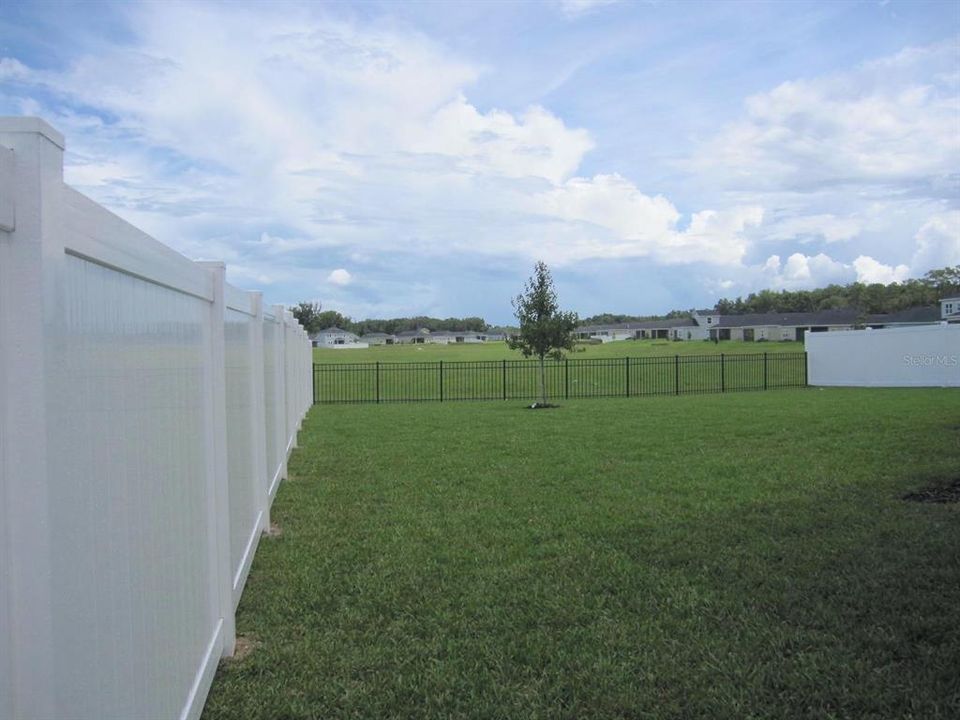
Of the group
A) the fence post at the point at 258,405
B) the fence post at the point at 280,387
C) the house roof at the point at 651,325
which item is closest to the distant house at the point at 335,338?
the house roof at the point at 651,325

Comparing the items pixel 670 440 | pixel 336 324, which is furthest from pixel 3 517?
pixel 336 324

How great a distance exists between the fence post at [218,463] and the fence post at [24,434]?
7.46 feet

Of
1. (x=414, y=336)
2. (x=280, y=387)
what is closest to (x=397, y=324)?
(x=414, y=336)

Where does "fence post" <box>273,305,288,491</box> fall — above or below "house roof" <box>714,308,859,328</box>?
below

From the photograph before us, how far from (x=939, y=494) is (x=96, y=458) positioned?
8125mm

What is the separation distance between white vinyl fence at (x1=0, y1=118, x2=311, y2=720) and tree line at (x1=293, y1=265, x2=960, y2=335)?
48.0m

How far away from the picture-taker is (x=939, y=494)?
7902 millimetres

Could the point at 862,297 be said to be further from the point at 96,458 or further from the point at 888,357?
the point at 96,458

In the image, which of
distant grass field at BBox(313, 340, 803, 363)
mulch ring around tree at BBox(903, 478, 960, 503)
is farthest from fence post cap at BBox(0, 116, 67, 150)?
distant grass field at BBox(313, 340, 803, 363)

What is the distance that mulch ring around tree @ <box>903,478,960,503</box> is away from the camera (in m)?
7.68

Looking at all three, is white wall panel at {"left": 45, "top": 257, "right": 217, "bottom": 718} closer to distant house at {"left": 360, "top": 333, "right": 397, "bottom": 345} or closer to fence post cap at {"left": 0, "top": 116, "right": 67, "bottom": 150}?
fence post cap at {"left": 0, "top": 116, "right": 67, "bottom": 150}

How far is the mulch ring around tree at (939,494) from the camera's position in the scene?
7.68 metres

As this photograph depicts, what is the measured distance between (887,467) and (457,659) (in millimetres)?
7311

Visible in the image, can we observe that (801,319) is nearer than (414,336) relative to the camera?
Yes
